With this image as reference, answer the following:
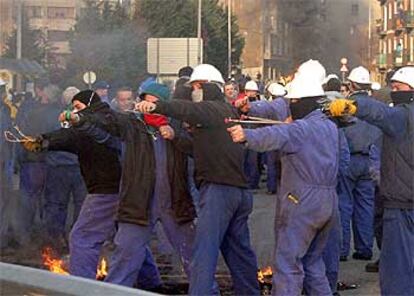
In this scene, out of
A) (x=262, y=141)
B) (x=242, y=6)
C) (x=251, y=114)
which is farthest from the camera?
(x=242, y=6)

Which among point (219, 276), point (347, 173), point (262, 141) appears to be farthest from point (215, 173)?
point (347, 173)

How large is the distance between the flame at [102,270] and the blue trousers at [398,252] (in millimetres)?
2104

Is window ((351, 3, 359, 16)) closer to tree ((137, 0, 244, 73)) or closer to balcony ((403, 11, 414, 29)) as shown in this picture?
tree ((137, 0, 244, 73))

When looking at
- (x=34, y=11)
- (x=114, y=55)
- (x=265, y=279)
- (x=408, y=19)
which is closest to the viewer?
(x=265, y=279)

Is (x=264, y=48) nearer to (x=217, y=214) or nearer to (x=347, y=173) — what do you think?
(x=347, y=173)

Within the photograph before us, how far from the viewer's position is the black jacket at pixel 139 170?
6656 mm

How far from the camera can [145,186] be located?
262 inches

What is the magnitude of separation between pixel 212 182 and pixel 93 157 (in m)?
1.13

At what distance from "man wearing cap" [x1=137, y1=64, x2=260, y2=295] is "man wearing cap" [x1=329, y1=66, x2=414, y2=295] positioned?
91 centimetres

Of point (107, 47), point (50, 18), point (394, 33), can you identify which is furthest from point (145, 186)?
point (394, 33)

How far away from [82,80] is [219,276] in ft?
16.8

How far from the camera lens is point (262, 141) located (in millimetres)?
5910

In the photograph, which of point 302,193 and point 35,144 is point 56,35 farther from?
point 302,193

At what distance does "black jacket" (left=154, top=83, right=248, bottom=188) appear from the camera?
21.3ft
